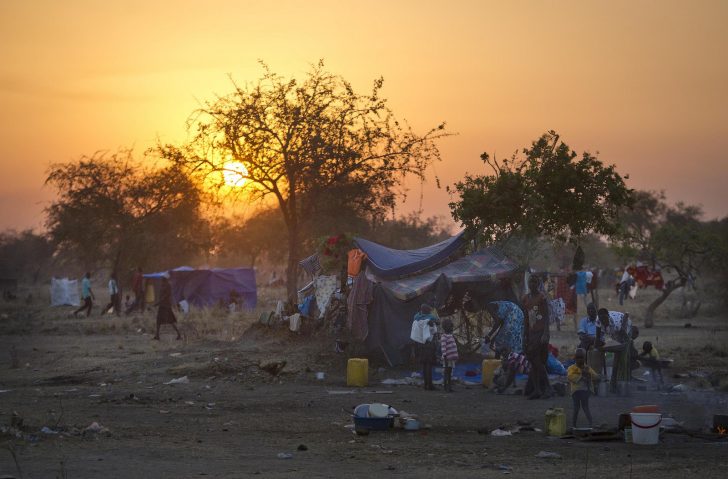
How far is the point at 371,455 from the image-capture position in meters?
11.0

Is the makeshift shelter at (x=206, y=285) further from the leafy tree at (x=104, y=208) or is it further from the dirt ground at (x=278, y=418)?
the dirt ground at (x=278, y=418)

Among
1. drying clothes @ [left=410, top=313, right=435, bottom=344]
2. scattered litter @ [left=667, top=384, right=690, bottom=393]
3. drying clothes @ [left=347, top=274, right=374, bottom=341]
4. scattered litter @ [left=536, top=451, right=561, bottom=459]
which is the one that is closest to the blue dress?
drying clothes @ [left=410, top=313, right=435, bottom=344]

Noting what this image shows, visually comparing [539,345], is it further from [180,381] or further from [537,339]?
[180,381]

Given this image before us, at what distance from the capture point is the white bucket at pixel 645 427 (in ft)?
37.7

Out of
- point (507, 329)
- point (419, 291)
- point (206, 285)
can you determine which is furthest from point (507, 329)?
point (206, 285)

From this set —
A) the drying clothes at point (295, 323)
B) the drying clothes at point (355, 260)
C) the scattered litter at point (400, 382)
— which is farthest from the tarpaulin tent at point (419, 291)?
the drying clothes at point (295, 323)

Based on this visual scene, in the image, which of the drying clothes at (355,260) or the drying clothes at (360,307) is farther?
the drying clothes at (355,260)

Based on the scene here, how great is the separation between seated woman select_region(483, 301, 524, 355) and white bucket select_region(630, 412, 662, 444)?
7.46 metres

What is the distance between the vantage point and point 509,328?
63.3 feet

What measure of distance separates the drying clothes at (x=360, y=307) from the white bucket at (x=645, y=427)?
30.5ft

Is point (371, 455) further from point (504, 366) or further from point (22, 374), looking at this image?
point (22, 374)

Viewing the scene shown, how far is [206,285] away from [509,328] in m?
24.8

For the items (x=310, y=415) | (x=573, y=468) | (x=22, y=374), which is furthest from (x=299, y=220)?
(x=573, y=468)

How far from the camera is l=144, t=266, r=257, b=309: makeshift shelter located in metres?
41.9
